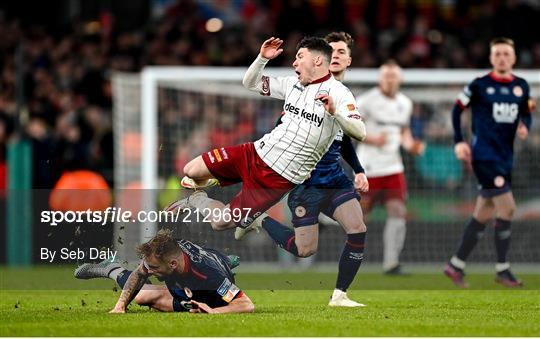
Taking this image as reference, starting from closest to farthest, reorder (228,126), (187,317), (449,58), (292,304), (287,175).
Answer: (187,317), (287,175), (292,304), (228,126), (449,58)

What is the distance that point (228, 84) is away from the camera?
16797 mm

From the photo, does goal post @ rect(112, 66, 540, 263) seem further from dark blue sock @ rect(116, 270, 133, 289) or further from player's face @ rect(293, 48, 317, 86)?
dark blue sock @ rect(116, 270, 133, 289)

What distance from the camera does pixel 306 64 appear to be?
9797 mm

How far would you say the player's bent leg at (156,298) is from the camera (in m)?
9.61

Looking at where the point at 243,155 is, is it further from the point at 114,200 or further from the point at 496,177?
the point at 496,177

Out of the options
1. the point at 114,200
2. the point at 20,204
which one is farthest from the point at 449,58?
the point at 114,200

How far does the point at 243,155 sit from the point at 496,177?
345 cm

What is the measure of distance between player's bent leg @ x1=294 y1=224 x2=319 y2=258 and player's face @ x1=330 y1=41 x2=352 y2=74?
1.45 meters

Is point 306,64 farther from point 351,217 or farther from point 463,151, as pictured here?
point 463,151

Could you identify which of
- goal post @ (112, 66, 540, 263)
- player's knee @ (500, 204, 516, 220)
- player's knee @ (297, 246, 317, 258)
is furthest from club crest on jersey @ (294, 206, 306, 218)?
goal post @ (112, 66, 540, 263)

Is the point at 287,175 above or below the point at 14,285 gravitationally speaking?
above

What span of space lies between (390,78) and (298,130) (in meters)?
4.95

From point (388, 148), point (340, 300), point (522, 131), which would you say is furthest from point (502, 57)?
point (340, 300)

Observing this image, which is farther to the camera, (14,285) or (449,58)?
(449,58)
